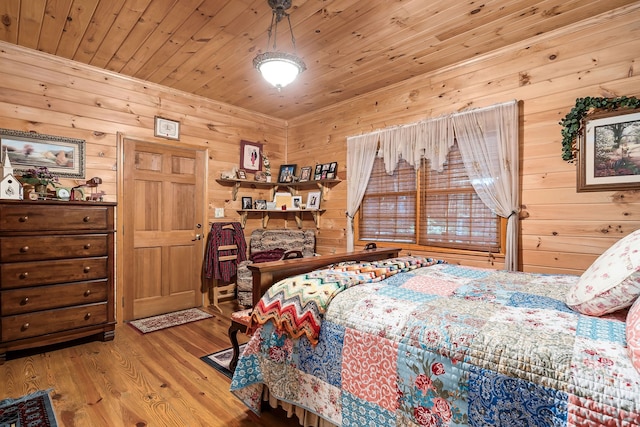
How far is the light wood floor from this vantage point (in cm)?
189

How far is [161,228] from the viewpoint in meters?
3.81

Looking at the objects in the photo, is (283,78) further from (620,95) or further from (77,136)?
(620,95)

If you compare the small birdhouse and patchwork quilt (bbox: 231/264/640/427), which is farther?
the small birdhouse

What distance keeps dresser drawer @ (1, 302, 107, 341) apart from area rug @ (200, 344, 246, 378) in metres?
1.07

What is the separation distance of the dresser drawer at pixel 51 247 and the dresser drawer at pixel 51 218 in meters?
0.08

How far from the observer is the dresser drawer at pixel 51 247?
8.20ft

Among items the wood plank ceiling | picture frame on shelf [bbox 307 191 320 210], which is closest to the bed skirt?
the wood plank ceiling

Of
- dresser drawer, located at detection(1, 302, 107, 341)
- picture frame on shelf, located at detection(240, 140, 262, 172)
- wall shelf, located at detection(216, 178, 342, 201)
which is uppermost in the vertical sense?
picture frame on shelf, located at detection(240, 140, 262, 172)

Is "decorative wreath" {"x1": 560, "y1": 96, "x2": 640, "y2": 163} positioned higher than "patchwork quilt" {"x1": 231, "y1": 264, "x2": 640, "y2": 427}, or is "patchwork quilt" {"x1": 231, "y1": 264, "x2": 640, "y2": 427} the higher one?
"decorative wreath" {"x1": 560, "y1": 96, "x2": 640, "y2": 163}

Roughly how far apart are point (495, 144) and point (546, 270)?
1.15 metres

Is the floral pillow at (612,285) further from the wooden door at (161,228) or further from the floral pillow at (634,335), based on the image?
the wooden door at (161,228)

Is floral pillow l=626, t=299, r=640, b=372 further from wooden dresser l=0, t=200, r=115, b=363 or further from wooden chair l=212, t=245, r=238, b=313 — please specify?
wooden chair l=212, t=245, r=238, b=313

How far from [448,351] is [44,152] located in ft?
12.0

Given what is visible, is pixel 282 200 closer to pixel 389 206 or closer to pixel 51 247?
pixel 389 206
